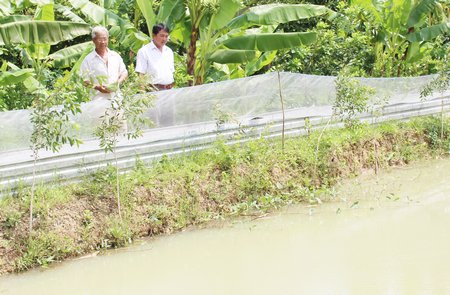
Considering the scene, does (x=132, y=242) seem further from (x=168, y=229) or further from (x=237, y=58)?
(x=237, y=58)

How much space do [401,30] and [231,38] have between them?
3530 mm

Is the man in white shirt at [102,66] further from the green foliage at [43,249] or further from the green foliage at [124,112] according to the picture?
the green foliage at [43,249]

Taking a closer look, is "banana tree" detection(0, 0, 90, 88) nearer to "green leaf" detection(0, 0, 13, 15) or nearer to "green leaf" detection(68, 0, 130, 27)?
"green leaf" detection(0, 0, 13, 15)

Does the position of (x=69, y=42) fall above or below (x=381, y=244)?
above

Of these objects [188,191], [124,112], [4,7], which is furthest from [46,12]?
[188,191]

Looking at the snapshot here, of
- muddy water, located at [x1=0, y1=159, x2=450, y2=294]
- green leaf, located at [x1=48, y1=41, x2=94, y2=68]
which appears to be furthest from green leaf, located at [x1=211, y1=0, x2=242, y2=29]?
muddy water, located at [x1=0, y1=159, x2=450, y2=294]

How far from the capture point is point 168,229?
8.38m

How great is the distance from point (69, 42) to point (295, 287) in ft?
27.0

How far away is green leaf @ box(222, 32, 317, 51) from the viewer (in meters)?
10.4

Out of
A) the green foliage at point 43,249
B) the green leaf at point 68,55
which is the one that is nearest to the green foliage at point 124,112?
the green foliage at point 43,249

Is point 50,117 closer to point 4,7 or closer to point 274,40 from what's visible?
point 4,7

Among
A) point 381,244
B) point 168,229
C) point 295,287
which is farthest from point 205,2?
point 295,287

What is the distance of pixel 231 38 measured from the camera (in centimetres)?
1072

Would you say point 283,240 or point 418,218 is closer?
point 283,240
